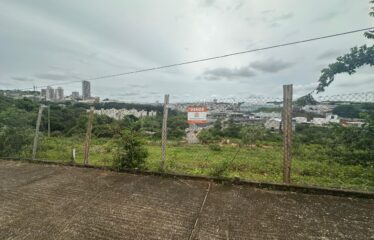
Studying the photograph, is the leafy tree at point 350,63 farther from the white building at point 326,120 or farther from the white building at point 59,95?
the white building at point 59,95

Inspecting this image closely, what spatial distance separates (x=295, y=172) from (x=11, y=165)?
25.6ft

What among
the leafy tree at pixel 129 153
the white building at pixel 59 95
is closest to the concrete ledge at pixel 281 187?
the leafy tree at pixel 129 153

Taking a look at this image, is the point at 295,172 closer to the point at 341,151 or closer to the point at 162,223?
the point at 341,151

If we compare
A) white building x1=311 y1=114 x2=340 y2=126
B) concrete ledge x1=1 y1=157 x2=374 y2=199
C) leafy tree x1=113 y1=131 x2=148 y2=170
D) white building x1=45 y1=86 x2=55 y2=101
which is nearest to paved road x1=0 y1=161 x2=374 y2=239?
concrete ledge x1=1 y1=157 x2=374 y2=199

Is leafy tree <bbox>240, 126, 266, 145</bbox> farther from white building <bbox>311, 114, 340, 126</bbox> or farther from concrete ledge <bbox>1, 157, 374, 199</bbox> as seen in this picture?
concrete ledge <bbox>1, 157, 374, 199</bbox>

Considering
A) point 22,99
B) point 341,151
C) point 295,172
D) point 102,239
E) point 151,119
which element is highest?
point 22,99

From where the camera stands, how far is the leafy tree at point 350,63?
4.89 metres

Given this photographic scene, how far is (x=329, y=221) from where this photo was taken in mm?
2309

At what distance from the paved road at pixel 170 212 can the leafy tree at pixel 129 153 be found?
2.10ft

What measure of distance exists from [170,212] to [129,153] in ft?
6.77

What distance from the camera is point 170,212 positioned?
2.56 meters

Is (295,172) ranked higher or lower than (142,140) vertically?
lower

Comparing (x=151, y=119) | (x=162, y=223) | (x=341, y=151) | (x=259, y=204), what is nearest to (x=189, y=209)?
(x=162, y=223)

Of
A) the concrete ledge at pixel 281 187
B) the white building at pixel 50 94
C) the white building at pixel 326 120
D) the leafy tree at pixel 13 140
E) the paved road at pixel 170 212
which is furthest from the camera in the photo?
the white building at pixel 50 94
